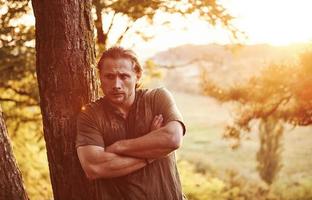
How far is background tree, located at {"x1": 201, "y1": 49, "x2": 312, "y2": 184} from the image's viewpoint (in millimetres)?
11812

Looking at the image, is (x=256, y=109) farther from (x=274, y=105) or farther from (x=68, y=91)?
(x=68, y=91)

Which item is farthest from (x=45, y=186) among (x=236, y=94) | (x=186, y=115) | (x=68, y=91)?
(x=186, y=115)

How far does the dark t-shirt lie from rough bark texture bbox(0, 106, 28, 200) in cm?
54

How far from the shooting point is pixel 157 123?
355 cm

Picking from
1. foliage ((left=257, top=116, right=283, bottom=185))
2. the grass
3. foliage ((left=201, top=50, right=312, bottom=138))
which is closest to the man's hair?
foliage ((left=201, top=50, right=312, bottom=138))

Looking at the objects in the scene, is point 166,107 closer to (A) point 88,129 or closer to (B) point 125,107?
(B) point 125,107

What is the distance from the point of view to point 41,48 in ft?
12.5

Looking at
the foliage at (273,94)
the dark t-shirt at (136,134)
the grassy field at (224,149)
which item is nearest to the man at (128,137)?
the dark t-shirt at (136,134)

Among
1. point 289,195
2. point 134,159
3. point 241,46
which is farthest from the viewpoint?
point 289,195

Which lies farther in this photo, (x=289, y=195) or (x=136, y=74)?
(x=289, y=195)

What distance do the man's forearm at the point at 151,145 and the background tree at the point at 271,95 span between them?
8786mm

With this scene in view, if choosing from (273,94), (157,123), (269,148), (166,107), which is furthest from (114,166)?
(269,148)

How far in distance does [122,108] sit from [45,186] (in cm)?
1207

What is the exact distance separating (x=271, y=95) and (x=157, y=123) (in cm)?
988
